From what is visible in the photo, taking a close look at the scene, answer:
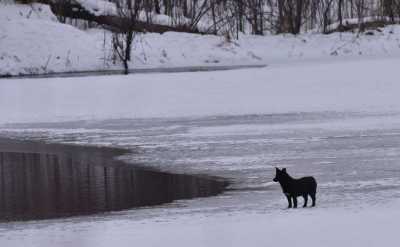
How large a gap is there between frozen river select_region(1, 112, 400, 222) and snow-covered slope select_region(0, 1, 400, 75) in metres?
17.6

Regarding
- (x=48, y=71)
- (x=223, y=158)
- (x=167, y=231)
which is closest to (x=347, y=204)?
(x=167, y=231)

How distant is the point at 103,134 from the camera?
20406 mm

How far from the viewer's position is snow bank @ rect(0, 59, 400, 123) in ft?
80.7

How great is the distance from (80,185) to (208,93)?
46.8 feet

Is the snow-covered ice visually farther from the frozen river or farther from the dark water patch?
the dark water patch

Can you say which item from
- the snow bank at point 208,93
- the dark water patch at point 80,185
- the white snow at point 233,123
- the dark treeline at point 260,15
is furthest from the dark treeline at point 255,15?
the dark water patch at point 80,185

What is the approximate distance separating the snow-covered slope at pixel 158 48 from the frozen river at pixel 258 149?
1758cm

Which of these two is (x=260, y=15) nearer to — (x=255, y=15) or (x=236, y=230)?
(x=255, y=15)

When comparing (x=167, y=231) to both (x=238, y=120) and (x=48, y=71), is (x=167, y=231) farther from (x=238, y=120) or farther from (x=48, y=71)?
(x=48, y=71)

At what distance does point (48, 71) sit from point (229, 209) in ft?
94.8

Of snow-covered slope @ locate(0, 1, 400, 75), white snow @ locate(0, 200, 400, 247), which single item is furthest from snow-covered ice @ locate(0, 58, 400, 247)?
snow-covered slope @ locate(0, 1, 400, 75)

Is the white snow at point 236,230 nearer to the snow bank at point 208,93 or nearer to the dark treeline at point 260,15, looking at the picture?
the snow bank at point 208,93

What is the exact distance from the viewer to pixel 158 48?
137 ft

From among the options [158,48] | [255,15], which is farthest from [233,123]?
[255,15]
